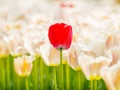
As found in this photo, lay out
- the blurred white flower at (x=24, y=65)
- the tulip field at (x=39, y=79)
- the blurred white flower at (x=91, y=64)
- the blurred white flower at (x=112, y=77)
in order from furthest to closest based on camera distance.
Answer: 1. the tulip field at (x=39, y=79)
2. the blurred white flower at (x=24, y=65)
3. the blurred white flower at (x=91, y=64)
4. the blurred white flower at (x=112, y=77)

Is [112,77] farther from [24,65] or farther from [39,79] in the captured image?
[39,79]

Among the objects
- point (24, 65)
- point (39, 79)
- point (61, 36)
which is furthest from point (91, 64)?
point (39, 79)

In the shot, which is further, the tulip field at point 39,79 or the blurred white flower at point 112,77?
the tulip field at point 39,79

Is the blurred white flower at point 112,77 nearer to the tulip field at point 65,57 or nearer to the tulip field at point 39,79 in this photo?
the tulip field at point 65,57

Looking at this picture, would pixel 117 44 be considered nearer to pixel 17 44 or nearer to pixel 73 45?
pixel 73 45

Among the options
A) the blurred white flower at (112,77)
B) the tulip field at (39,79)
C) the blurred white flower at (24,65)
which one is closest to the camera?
the blurred white flower at (112,77)

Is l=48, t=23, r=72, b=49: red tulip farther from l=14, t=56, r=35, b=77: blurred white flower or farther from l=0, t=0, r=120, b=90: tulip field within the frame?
l=14, t=56, r=35, b=77: blurred white flower

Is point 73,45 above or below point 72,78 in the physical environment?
above

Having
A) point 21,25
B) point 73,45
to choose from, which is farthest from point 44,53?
point 21,25

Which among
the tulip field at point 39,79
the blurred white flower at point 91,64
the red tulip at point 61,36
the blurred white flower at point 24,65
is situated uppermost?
the red tulip at point 61,36

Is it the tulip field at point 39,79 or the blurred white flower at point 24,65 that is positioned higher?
the blurred white flower at point 24,65

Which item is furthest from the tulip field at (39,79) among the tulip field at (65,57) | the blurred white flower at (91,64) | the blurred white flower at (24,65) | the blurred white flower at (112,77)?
the blurred white flower at (112,77)
